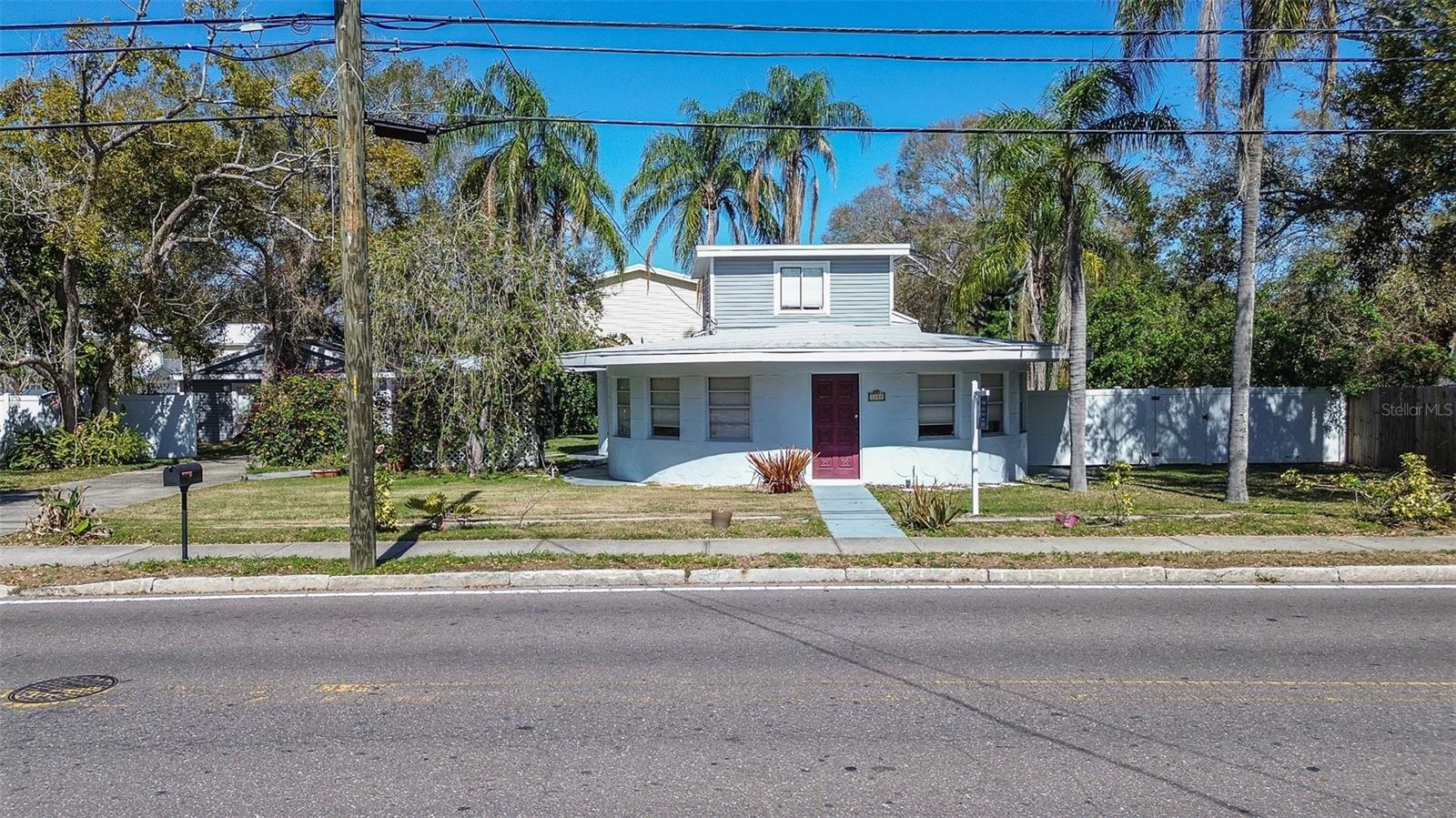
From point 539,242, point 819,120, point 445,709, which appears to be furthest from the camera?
point 819,120

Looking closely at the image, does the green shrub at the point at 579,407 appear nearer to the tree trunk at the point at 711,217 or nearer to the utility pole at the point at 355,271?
the tree trunk at the point at 711,217

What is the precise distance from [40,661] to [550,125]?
2157cm

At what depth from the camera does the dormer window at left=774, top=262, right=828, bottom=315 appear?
2189cm

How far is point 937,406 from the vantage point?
64.3 ft

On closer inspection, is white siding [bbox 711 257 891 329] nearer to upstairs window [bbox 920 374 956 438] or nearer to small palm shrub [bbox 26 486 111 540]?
upstairs window [bbox 920 374 956 438]

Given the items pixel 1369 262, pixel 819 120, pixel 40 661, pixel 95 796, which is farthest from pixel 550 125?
pixel 95 796

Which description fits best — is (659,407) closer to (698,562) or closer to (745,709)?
(698,562)

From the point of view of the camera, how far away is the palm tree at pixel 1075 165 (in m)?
16.3

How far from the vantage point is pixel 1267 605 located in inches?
355

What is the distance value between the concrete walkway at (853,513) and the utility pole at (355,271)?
232 inches

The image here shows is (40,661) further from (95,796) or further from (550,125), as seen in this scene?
(550,125)

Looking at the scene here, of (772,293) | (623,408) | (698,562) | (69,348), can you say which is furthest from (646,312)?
(698,562)

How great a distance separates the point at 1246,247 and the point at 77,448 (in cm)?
2641

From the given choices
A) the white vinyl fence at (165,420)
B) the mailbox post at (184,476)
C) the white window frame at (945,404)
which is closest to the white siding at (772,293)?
the white window frame at (945,404)
